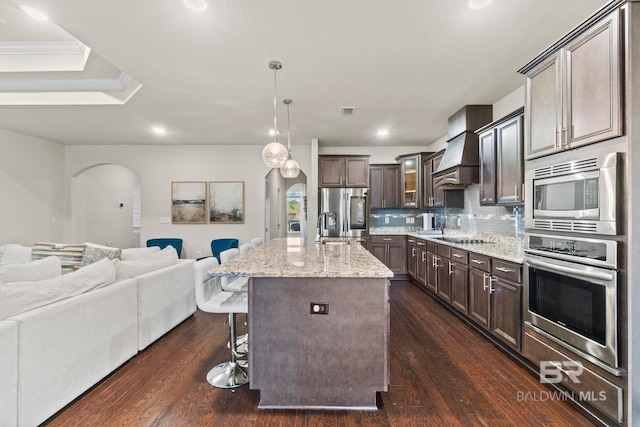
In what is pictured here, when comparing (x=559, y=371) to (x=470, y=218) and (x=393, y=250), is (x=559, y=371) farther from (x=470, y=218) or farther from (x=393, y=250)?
(x=393, y=250)

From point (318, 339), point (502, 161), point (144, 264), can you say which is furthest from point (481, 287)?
point (144, 264)

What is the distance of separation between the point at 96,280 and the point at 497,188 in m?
3.92

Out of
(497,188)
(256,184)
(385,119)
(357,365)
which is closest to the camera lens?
(357,365)

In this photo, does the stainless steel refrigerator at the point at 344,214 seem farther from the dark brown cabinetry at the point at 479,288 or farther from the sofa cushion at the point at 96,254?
the sofa cushion at the point at 96,254

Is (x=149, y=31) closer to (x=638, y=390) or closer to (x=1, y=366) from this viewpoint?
(x=1, y=366)

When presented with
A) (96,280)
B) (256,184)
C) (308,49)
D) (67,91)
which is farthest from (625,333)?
(67,91)

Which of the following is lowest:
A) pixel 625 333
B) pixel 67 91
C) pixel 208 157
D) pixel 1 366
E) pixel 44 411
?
pixel 44 411

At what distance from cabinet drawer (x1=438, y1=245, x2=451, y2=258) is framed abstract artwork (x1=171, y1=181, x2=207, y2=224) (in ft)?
15.3

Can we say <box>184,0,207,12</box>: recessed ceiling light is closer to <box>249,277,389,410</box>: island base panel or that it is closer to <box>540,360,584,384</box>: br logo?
<box>249,277,389,410</box>: island base panel

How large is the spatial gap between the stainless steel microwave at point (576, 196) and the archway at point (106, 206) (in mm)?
7358

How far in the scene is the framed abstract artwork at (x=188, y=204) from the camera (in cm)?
611

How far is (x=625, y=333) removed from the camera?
1.54 m

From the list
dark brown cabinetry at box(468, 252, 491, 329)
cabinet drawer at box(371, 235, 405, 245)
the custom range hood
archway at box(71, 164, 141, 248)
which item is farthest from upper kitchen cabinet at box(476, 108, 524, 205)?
archway at box(71, 164, 141, 248)

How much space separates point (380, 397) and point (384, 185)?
4.34 metres
